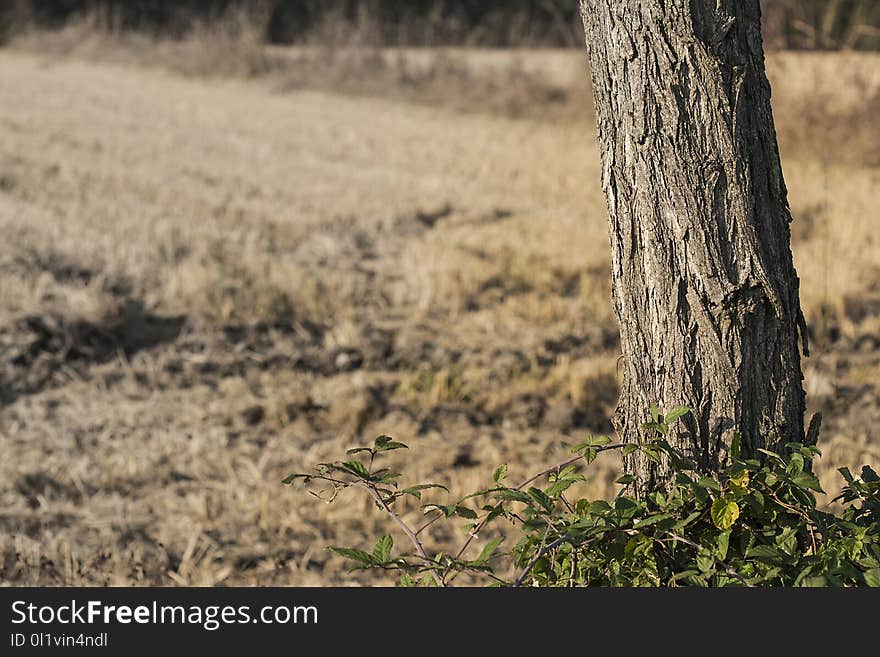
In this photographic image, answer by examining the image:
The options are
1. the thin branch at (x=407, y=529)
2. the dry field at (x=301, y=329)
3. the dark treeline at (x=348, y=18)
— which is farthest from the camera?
the dark treeline at (x=348, y=18)

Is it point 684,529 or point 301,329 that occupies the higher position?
point 684,529

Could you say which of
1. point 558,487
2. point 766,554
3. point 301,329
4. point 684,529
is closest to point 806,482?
point 766,554

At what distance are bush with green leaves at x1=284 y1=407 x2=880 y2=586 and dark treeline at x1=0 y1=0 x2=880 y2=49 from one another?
1353 centimetres

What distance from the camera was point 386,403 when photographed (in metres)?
A: 4.49

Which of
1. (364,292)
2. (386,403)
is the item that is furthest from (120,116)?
(386,403)

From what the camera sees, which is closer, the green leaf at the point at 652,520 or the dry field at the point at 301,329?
the green leaf at the point at 652,520

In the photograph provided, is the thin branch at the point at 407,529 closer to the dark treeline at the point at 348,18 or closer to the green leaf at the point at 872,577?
the green leaf at the point at 872,577

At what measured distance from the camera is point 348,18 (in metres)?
21.8

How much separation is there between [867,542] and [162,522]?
8.10ft

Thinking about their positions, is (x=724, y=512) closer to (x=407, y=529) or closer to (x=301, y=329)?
(x=407, y=529)

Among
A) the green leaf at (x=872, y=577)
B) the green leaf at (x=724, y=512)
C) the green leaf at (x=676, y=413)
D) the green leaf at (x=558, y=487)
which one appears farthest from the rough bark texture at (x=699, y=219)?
the green leaf at (x=872, y=577)

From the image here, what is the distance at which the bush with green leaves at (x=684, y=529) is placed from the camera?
199 centimetres

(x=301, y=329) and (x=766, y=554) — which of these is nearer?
(x=766, y=554)

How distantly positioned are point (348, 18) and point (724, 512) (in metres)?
21.3
